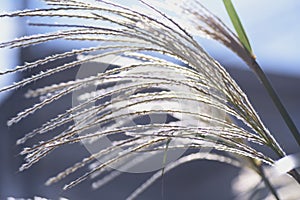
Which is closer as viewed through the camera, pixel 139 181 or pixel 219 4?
pixel 219 4

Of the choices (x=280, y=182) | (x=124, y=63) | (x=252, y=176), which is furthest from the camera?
(x=252, y=176)

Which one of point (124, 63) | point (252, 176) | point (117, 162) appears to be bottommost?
point (252, 176)

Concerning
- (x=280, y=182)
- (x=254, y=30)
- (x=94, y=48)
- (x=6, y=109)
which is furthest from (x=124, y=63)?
(x=254, y=30)

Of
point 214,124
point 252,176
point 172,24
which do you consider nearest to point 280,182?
point 252,176

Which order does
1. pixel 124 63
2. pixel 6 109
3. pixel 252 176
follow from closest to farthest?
pixel 124 63 < pixel 252 176 < pixel 6 109

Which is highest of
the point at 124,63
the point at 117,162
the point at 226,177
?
the point at 124,63

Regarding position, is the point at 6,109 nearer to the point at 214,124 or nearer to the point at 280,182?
the point at 280,182

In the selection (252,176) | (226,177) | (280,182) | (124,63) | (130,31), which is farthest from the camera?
(226,177)

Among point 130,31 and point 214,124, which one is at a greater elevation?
point 130,31

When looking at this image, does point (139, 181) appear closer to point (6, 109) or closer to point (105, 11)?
point (6, 109)
